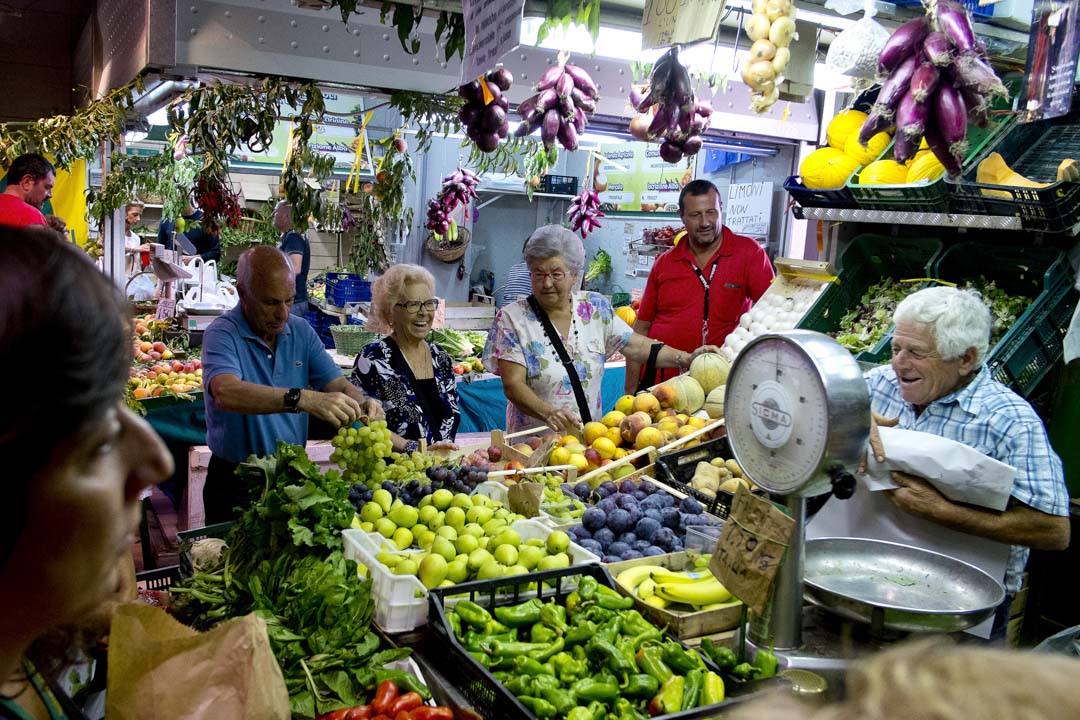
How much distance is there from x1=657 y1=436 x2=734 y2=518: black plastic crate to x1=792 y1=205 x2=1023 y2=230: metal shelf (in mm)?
1395

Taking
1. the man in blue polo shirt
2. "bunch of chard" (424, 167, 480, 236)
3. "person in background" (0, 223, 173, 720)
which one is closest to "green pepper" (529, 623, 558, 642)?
"person in background" (0, 223, 173, 720)

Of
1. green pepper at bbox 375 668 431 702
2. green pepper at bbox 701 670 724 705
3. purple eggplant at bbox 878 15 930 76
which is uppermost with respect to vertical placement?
purple eggplant at bbox 878 15 930 76

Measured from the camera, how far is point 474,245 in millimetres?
15031

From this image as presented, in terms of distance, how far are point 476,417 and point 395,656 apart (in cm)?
468

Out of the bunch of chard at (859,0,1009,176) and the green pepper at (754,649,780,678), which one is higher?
the bunch of chard at (859,0,1009,176)

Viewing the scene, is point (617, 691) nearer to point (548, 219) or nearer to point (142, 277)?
point (142, 277)

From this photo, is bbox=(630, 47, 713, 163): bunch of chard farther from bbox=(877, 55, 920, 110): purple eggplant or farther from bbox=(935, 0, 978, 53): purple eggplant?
bbox=(935, 0, 978, 53): purple eggplant

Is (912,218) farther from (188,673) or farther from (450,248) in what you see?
(450,248)

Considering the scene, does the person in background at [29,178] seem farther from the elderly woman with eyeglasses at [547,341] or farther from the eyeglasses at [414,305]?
the elderly woman with eyeglasses at [547,341]

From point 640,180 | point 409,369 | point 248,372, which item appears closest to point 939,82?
point 409,369

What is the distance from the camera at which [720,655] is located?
1.96 m

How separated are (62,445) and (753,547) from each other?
1.42 meters

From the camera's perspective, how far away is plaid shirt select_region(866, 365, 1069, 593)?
2.62 m

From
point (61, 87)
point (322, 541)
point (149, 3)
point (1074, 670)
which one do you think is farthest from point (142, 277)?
point (1074, 670)
